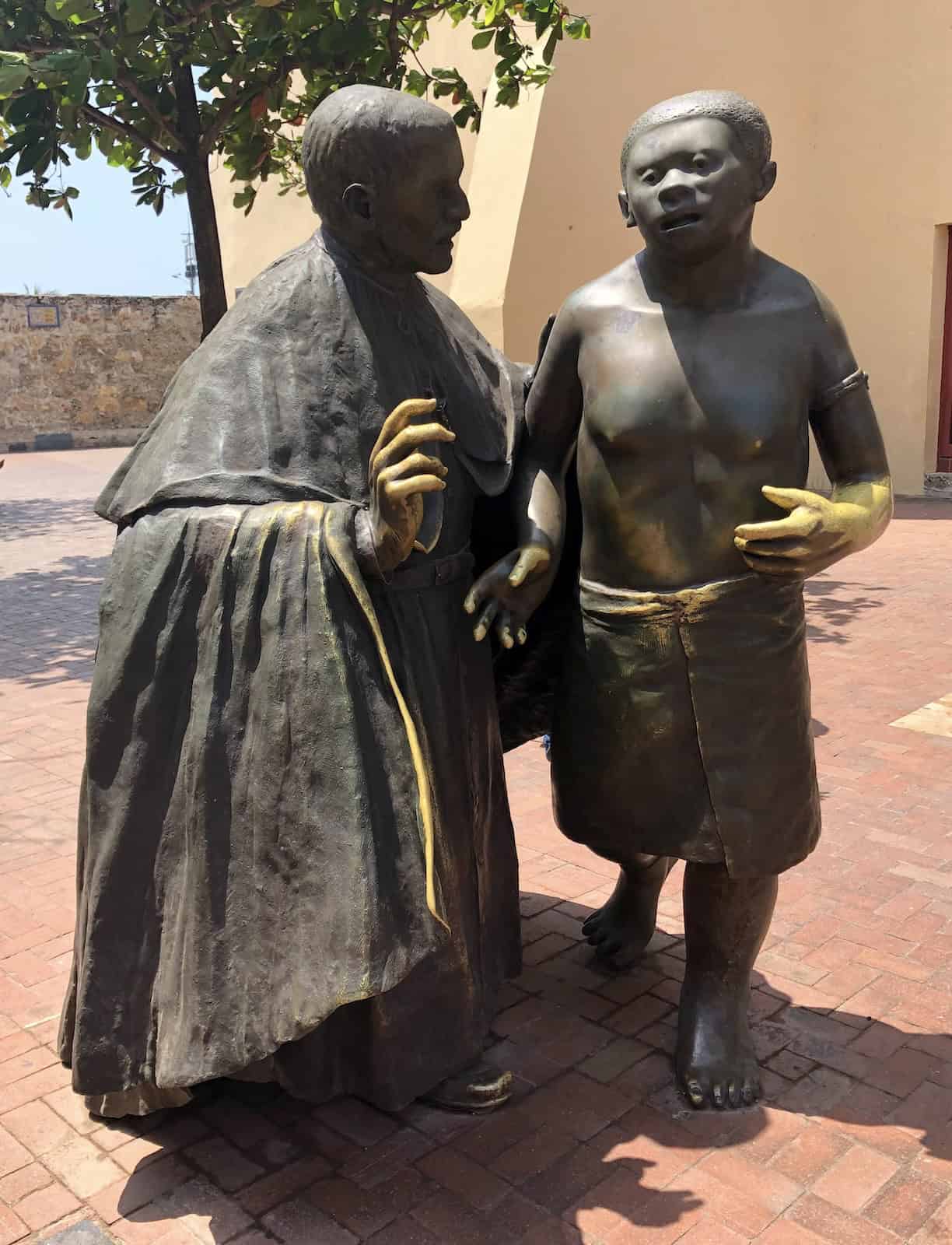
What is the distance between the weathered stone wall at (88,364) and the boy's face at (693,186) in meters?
19.2

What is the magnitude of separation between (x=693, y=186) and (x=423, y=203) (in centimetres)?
50

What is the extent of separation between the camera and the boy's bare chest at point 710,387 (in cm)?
234

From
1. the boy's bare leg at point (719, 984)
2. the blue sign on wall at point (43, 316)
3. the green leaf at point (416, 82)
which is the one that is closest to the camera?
the boy's bare leg at point (719, 984)

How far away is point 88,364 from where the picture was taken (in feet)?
68.6

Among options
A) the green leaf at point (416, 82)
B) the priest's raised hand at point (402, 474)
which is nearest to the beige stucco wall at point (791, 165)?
the green leaf at point (416, 82)

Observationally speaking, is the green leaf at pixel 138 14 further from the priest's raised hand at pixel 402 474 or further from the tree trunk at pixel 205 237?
the priest's raised hand at pixel 402 474

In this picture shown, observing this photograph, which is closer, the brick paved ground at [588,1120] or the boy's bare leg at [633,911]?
the brick paved ground at [588,1120]

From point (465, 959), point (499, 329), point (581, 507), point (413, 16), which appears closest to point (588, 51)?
point (499, 329)

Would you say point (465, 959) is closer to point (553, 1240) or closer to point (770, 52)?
point (553, 1240)

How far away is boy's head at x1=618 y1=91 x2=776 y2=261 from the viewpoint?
86.8 inches

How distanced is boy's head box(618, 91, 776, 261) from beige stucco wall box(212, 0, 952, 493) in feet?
25.0

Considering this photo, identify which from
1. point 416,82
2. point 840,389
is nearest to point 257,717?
point 840,389

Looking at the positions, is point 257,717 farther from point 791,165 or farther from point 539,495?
point 791,165

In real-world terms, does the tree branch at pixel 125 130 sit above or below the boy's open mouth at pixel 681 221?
above
